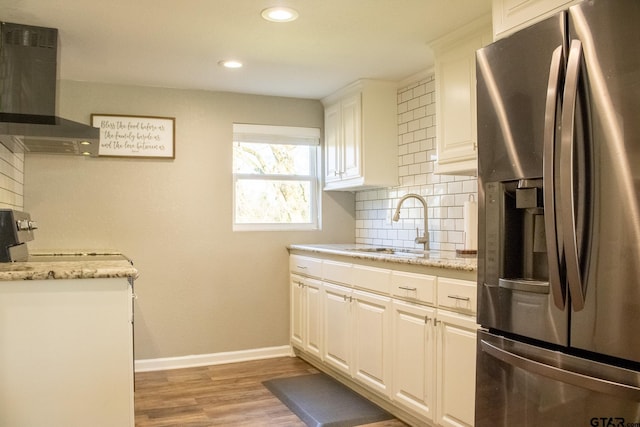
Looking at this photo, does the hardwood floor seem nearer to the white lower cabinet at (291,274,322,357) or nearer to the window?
the white lower cabinet at (291,274,322,357)

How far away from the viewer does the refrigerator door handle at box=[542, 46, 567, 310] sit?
61.9 inches

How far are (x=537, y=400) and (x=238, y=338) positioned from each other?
10.1ft

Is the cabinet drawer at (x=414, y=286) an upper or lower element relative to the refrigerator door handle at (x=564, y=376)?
upper

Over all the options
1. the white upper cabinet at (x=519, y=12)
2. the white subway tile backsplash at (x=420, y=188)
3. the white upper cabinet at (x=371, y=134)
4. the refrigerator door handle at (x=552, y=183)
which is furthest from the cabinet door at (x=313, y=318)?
the refrigerator door handle at (x=552, y=183)

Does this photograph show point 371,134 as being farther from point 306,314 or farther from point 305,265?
point 306,314

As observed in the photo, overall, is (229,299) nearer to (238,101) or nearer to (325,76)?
(238,101)

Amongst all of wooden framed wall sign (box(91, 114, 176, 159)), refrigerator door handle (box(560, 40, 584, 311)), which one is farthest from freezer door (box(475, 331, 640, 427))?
wooden framed wall sign (box(91, 114, 176, 159))

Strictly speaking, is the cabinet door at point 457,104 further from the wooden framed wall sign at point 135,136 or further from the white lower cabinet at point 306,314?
the wooden framed wall sign at point 135,136

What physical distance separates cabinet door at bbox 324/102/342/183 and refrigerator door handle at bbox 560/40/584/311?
112 inches

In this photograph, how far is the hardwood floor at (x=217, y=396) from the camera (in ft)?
10.1

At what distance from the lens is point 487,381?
6.28 feet

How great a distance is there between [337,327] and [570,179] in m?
2.36

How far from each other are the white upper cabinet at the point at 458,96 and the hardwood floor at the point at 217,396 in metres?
1.51

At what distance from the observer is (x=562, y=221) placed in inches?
60.7
